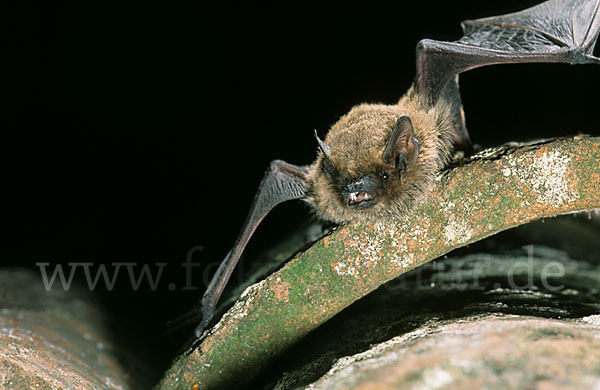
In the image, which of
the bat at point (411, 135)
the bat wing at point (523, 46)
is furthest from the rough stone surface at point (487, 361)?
the bat wing at point (523, 46)

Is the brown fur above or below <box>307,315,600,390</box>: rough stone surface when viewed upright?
above

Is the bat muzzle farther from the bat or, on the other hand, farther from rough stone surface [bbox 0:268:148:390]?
rough stone surface [bbox 0:268:148:390]

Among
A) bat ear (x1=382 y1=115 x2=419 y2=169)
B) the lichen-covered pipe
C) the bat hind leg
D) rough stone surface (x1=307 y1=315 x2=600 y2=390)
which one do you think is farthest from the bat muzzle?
rough stone surface (x1=307 y1=315 x2=600 y2=390)

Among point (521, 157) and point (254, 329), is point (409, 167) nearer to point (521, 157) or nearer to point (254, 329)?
point (521, 157)

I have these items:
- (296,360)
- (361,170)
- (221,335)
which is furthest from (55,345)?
(361,170)

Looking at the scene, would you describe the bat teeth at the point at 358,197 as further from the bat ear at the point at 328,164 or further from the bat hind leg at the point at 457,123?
the bat hind leg at the point at 457,123

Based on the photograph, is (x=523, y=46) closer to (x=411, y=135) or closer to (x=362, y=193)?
(x=411, y=135)
